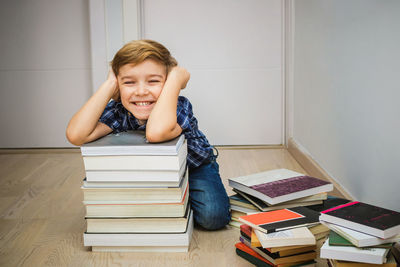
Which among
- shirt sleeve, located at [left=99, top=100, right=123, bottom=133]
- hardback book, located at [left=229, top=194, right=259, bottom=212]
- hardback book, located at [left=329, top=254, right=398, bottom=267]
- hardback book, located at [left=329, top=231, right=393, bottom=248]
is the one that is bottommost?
hardback book, located at [left=229, top=194, right=259, bottom=212]

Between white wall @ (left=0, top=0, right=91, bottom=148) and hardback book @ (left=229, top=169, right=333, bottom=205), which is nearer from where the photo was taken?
hardback book @ (left=229, top=169, right=333, bottom=205)

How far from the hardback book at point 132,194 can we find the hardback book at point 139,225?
0.06m

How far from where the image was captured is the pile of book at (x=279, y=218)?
1.06 meters

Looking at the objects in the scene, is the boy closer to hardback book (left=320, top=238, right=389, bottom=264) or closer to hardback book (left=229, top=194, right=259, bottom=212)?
hardback book (left=229, top=194, right=259, bottom=212)

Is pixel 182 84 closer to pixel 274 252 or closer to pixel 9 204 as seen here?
pixel 274 252

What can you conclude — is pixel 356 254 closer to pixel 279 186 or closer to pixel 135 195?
pixel 279 186

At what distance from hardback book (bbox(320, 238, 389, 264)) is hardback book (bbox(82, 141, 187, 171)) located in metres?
0.44

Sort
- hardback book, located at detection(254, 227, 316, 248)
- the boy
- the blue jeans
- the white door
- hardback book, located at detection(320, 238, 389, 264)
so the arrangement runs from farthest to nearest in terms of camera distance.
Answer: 1. the white door
2. the blue jeans
3. the boy
4. hardback book, located at detection(254, 227, 316, 248)
5. hardback book, located at detection(320, 238, 389, 264)

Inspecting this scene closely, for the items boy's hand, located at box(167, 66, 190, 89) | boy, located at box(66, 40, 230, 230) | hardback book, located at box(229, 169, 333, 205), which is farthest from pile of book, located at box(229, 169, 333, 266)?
boy's hand, located at box(167, 66, 190, 89)

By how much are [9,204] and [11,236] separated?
36cm

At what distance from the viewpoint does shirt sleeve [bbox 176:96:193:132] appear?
1.37 m

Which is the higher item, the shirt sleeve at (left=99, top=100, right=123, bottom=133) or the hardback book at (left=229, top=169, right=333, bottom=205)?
the shirt sleeve at (left=99, top=100, right=123, bottom=133)

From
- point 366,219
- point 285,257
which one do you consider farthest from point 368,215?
point 285,257

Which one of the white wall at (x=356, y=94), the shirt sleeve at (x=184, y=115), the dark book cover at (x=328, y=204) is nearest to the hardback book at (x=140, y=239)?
the shirt sleeve at (x=184, y=115)
